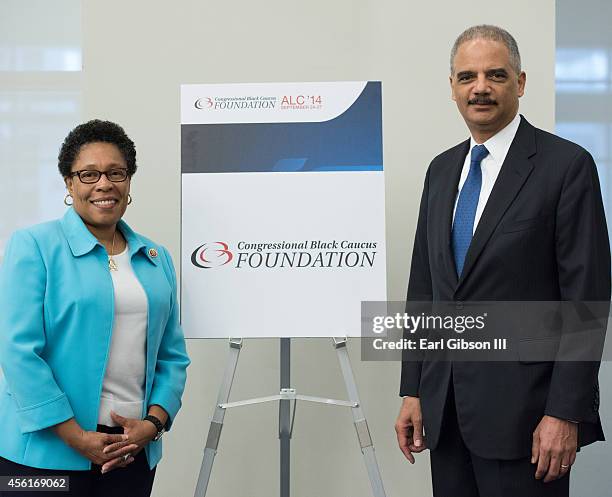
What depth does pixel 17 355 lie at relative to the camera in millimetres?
1926

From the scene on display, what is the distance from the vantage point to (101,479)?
2.07 meters

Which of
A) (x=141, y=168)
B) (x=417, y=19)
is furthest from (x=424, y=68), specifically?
(x=141, y=168)

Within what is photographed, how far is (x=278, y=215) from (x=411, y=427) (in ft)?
2.98

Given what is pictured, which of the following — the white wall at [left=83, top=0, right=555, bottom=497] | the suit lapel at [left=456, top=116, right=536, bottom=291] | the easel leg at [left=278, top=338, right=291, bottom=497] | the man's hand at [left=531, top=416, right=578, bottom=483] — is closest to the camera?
the man's hand at [left=531, top=416, right=578, bottom=483]

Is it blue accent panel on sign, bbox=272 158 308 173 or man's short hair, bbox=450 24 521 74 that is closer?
man's short hair, bbox=450 24 521 74

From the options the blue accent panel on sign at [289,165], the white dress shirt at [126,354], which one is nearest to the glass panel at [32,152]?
the blue accent panel on sign at [289,165]

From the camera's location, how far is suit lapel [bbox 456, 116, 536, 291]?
192 cm

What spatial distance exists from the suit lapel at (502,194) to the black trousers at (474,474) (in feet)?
1.25

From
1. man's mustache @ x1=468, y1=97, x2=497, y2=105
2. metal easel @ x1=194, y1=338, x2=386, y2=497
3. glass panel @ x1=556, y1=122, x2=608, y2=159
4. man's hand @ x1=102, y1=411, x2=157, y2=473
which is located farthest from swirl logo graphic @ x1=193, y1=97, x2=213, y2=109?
glass panel @ x1=556, y1=122, x2=608, y2=159

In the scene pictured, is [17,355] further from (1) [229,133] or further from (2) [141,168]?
(2) [141,168]

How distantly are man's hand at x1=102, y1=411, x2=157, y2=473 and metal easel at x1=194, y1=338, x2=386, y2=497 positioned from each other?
0.53 meters

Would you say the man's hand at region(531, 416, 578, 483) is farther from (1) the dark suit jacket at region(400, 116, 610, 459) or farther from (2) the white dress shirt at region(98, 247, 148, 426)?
(2) the white dress shirt at region(98, 247, 148, 426)

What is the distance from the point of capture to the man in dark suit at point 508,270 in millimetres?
1834

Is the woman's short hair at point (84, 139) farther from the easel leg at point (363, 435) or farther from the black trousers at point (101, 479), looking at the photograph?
the easel leg at point (363, 435)
